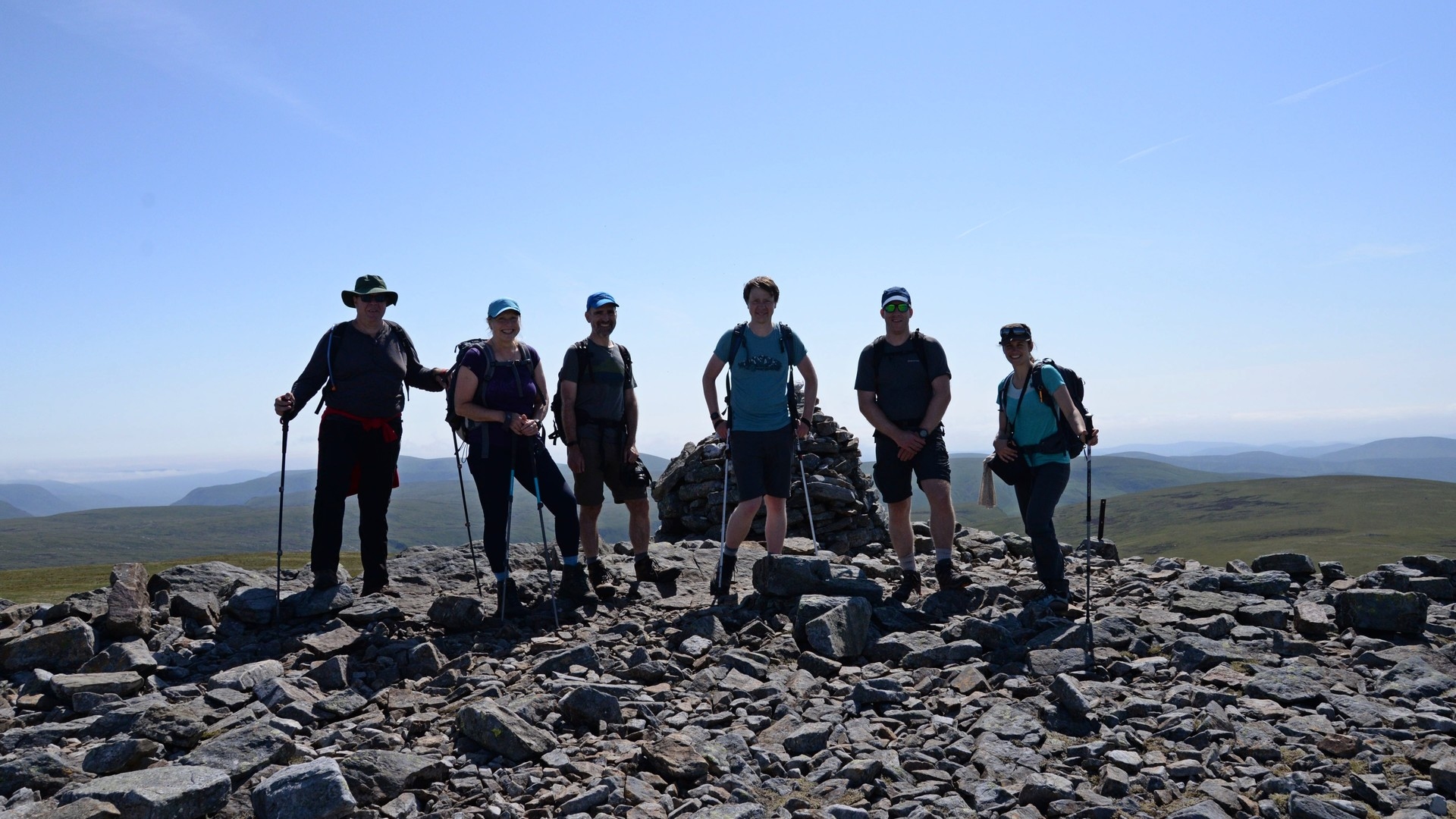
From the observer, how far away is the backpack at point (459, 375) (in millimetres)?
10352

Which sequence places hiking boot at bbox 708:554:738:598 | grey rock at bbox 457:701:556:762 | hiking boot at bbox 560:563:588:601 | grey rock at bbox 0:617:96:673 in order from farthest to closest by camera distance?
hiking boot at bbox 708:554:738:598 → hiking boot at bbox 560:563:588:601 → grey rock at bbox 0:617:96:673 → grey rock at bbox 457:701:556:762

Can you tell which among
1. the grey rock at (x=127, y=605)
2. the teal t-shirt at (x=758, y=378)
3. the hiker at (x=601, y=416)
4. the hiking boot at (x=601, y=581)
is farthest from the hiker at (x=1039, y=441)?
the grey rock at (x=127, y=605)

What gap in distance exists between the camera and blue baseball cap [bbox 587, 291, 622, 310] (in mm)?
10961

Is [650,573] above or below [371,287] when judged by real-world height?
below

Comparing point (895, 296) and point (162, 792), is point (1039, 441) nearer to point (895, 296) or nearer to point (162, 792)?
point (895, 296)

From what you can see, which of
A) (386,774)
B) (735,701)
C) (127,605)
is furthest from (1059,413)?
(127,605)

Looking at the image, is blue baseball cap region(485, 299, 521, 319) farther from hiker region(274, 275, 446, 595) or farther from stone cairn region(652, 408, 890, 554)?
stone cairn region(652, 408, 890, 554)

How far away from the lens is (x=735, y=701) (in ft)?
26.4

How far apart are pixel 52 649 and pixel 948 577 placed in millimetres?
9893

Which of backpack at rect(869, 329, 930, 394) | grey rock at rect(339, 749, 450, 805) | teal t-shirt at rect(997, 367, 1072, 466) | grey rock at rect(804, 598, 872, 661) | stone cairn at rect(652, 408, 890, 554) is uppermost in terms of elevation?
backpack at rect(869, 329, 930, 394)

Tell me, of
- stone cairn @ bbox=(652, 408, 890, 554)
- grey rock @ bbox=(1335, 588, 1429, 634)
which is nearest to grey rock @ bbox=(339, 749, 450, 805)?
grey rock @ bbox=(1335, 588, 1429, 634)

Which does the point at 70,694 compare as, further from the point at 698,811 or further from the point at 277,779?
the point at 698,811

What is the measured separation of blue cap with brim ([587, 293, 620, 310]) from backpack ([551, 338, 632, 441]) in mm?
447

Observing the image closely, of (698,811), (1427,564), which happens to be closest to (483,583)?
(698,811)
